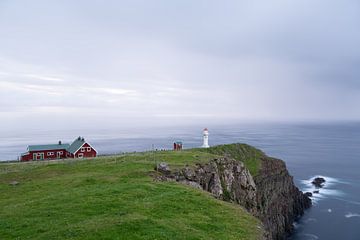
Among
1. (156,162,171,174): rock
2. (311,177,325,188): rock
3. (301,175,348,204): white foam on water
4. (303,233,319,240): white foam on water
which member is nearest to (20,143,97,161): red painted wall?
(156,162,171,174): rock

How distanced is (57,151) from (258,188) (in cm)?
4973

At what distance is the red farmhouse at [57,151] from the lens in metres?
64.4

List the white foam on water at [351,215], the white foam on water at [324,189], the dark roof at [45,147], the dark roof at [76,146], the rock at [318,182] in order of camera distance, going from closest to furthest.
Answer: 1. the dark roof at [45,147]
2. the dark roof at [76,146]
3. the white foam on water at [351,215]
4. the white foam on water at [324,189]
5. the rock at [318,182]

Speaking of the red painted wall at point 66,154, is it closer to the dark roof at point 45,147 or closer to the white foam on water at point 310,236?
the dark roof at point 45,147

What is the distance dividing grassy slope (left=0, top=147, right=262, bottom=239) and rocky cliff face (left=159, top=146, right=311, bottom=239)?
5.02 metres

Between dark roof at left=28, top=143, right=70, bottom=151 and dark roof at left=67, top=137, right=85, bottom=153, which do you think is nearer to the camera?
dark roof at left=28, top=143, right=70, bottom=151

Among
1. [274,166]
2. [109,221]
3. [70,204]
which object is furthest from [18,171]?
[274,166]

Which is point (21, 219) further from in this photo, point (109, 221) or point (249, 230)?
point (249, 230)

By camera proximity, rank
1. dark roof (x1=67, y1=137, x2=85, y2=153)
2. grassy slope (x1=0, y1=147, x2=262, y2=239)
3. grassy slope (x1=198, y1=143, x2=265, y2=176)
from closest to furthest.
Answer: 1. grassy slope (x1=0, y1=147, x2=262, y2=239)
2. dark roof (x1=67, y1=137, x2=85, y2=153)
3. grassy slope (x1=198, y1=143, x2=265, y2=176)

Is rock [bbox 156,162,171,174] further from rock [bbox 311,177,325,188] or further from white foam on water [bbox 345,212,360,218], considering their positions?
rock [bbox 311,177,325,188]

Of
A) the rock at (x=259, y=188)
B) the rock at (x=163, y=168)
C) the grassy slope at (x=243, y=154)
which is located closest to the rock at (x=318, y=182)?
the rock at (x=259, y=188)

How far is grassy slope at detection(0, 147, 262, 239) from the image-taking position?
735 inches

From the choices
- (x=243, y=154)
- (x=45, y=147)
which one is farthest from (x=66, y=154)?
(x=243, y=154)

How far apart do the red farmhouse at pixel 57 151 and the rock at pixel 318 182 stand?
8629cm
